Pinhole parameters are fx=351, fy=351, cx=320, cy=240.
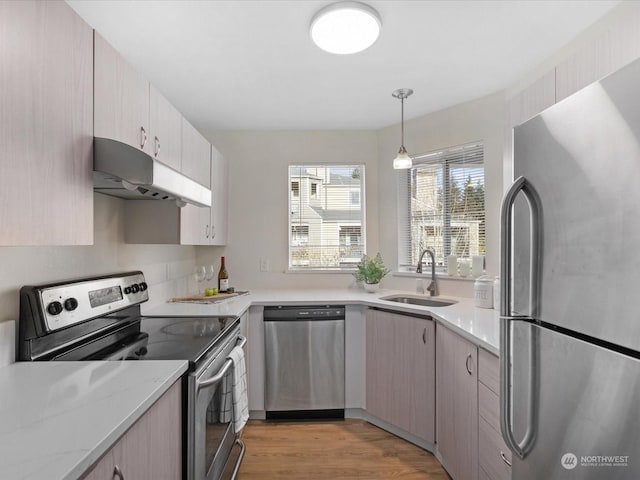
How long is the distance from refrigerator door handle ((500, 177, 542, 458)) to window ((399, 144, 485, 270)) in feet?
6.06

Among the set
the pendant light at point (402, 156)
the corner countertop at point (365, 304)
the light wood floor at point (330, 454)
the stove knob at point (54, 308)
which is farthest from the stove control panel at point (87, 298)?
the pendant light at point (402, 156)

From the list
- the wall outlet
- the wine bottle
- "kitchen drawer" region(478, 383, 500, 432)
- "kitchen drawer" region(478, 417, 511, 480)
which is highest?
the wall outlet

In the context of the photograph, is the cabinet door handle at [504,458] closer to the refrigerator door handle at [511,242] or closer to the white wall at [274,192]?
the refrigerator door handle at [511,242]

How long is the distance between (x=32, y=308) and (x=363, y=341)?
198cm

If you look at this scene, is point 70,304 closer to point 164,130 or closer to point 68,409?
point 68,409

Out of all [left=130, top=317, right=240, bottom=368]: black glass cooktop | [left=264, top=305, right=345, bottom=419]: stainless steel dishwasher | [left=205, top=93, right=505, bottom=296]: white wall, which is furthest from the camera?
[left=205, top=93, right=505, bottom=296]: white wall

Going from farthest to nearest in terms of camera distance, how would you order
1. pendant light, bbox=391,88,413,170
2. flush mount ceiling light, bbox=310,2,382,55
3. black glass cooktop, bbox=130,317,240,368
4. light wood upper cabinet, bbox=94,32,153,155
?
pendant light, bbox=391,88,413,170, flush mount ceiling light, bbox=310,2,382,55, black glass cooktop, bbox=130,317,240,368, light wood upper cabinet, bbox=94,32,153,155

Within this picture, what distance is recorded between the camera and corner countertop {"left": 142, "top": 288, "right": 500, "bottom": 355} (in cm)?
169

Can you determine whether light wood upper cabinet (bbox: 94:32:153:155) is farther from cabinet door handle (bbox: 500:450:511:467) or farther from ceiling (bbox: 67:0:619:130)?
cabinet door handle (bbox: 500:450:511:467)

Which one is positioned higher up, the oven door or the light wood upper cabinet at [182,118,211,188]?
the light wood upper cabinet at [182,118,211,188]

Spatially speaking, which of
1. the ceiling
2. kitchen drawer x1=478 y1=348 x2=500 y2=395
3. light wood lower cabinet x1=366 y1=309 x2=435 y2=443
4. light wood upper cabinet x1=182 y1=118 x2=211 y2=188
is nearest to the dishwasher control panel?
light wood lower cabinet x1=366 y1=309 x2=435 y2=443

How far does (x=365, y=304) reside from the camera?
2588 millimetres

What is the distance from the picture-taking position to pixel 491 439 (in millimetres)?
1475

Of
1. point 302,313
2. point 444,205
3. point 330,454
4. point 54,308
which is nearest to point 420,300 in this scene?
point 444,205
